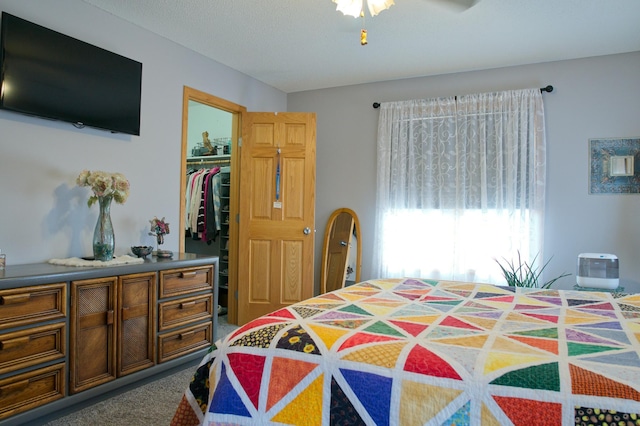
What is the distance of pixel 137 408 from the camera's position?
2.42 metres

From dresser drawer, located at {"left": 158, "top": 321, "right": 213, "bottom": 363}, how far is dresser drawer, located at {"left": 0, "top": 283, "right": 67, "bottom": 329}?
0.74 metres

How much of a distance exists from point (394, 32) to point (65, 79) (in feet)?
7.59

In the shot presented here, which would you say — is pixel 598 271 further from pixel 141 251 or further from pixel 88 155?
pixel 88 155

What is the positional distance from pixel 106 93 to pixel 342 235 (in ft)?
8.57

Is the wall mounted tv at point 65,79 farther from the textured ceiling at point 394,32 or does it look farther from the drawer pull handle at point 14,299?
the drawer pull handle at point 14,299

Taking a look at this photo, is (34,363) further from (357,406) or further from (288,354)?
(357,406)

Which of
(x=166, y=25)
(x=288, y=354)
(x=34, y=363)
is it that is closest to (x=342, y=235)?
(x=166, y=25)

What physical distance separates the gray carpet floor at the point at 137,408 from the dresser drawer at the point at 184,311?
0.38 meters

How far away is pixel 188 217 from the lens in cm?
498

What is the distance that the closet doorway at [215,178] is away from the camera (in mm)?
3846

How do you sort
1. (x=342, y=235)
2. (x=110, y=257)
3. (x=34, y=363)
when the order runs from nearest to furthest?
1. (x=34, y=363)
2. (x=110, y=257)
3. (x=342, y=235)

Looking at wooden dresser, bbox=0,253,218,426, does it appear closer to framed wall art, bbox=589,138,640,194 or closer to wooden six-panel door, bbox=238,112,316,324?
wooden six-panel door, bbox=238,112,316,324

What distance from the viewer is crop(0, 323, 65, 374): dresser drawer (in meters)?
2.00

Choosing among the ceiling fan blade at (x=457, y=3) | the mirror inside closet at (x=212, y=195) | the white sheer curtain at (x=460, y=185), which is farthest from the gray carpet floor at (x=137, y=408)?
the ceiling fan blade at (x=457, y=3)
